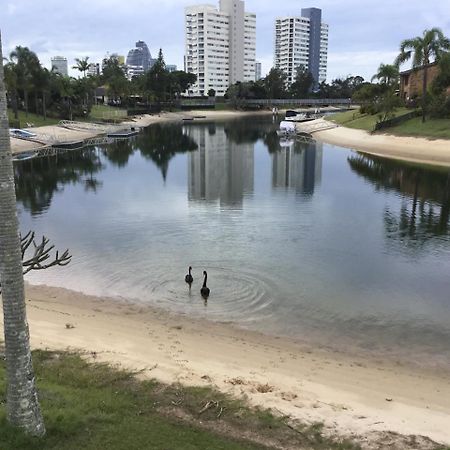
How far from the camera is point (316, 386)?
42.4ft

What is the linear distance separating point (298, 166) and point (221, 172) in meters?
10.8

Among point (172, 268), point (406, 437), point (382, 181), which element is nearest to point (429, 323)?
point (406, 437)

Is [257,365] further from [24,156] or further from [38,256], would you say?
[24,156]

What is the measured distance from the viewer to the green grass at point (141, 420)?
9070mm

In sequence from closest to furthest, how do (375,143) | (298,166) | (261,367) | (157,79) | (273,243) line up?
(261,367) < (273,243) < (298,166) < (375,143) < (157,79)

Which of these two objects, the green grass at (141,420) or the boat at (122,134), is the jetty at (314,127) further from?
the green grass at (141,420)

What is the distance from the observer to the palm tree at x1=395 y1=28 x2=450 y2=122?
78.2m

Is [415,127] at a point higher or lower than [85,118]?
higher

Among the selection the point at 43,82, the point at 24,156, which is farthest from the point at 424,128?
the point at 43,82

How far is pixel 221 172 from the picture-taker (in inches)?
2334

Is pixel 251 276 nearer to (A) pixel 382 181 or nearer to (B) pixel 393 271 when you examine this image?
(B) pixel 393 271

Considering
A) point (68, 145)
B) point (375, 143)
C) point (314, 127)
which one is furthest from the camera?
point (314, 127)

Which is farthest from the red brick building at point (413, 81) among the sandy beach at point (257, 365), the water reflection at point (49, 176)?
the sandy beach at point (257, 365)

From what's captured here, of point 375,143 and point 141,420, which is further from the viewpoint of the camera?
point 375,143
